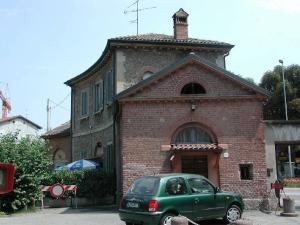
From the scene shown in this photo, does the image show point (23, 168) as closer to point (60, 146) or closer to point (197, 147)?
point (197, 147)

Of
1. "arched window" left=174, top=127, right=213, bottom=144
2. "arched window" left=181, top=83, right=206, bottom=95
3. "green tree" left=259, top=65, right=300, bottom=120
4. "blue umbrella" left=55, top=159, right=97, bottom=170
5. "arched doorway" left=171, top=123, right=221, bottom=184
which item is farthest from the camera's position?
"green tree" left=259, top=65, right=300, bottom=120

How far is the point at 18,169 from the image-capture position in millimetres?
19109

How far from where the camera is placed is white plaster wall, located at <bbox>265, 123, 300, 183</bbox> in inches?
755

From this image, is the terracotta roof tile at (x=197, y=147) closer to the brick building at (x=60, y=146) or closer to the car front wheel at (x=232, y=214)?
the car front wheel at (x=232, y=214)

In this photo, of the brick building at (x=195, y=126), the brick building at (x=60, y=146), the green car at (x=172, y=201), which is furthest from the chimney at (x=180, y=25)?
the green car at (x=172, y=201)

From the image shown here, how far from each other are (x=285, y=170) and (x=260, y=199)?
1455 inches

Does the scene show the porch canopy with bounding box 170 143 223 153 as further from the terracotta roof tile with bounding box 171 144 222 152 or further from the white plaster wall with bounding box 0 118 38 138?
the white plaster wall with bounding box 0 118 38 138

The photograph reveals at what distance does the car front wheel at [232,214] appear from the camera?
13555mm

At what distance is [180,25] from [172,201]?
15642 mm

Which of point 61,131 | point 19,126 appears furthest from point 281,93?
point 19,126

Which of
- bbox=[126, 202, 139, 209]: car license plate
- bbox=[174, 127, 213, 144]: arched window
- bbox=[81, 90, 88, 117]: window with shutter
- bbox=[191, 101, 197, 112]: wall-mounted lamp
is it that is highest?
bbox=[81, 90, 88, 117]: window with shutter

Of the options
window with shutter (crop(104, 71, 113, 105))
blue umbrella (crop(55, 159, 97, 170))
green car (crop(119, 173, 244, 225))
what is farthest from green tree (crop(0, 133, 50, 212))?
green car (crop(119, 173, 244, 225))

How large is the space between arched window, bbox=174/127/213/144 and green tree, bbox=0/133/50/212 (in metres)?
6.89

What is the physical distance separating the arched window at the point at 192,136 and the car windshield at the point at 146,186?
622cm
